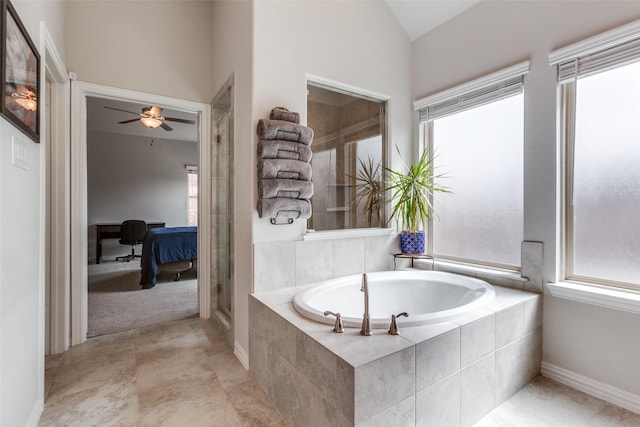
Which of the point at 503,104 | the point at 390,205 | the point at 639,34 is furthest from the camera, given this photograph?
the point at 390,205

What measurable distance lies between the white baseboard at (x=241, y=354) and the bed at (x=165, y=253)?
2.41 m

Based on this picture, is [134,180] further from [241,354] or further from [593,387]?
[593,387]

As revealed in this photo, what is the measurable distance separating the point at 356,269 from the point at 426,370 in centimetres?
116

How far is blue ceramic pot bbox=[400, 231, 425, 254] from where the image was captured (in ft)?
8.56

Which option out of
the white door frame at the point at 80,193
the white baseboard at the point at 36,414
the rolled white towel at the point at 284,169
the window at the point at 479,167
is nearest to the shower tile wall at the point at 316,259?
the rolled white towel at the point at 284,169

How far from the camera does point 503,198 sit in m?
2.32

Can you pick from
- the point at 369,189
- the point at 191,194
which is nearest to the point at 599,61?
the point at 369,189

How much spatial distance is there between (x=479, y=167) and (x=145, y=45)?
9.80 ft

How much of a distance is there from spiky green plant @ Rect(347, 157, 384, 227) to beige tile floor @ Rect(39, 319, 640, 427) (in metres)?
1.53

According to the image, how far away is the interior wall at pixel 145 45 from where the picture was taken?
2.36 m

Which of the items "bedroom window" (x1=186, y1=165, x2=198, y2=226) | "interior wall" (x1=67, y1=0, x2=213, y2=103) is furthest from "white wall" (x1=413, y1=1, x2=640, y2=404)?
"bedroom window" (x1=186, y1=165, x2=198, y2=226)

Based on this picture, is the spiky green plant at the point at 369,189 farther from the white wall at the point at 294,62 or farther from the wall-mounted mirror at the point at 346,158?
the white wall at the point at 294,62

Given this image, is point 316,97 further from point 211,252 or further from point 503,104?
point 211,252

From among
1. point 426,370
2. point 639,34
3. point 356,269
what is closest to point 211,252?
point 356,269
